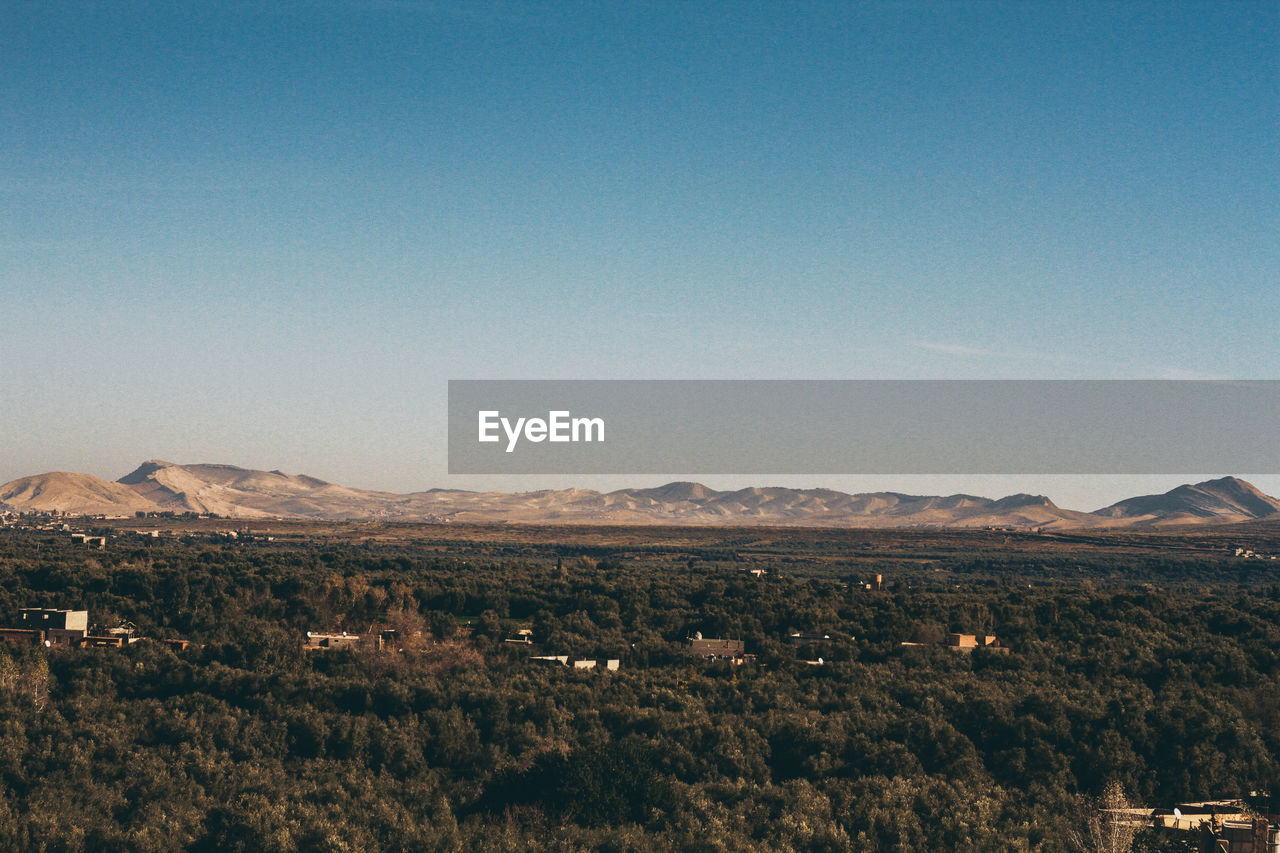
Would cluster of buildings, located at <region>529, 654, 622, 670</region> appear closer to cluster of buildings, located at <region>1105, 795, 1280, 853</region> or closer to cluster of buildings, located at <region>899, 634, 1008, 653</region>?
cluster of buildings, located at <region>899, 634, 1008, 653</region>

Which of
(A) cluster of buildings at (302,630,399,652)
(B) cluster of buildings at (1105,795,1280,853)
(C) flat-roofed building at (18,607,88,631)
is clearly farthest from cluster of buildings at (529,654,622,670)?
(B) cluster of buildings at (1105,795,1280,853)

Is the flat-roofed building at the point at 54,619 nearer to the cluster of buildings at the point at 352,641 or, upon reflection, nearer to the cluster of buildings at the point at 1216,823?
the cluster of buildings at the point at 352,641

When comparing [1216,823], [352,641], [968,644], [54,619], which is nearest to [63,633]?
[54,619]

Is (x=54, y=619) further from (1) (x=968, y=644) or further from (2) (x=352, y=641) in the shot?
(1) (x=968, y=644)

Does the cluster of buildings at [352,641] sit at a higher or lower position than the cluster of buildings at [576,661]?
higher

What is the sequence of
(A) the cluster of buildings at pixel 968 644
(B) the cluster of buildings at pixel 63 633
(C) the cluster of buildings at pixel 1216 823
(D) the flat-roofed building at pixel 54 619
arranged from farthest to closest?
(A) the cluster of buildings at pixel 968 644, (D) the flat-roofed building at pixel 54 619, (B) the cluster of buildings at pixel 63 633, (C) the cluster of buildings at pixel 1216 823

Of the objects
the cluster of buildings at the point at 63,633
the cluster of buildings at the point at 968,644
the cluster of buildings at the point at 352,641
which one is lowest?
the cluster of buildings at the point at 968,644

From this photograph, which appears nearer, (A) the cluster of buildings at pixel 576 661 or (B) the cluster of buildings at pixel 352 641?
(A) the cluster of buildings at pixel 576 661

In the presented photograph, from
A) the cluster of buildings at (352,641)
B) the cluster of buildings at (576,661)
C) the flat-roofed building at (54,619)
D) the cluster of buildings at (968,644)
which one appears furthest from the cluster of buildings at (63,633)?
the cluster of buildings at (968,644)

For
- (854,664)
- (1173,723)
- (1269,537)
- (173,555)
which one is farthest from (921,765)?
(1269,537)
